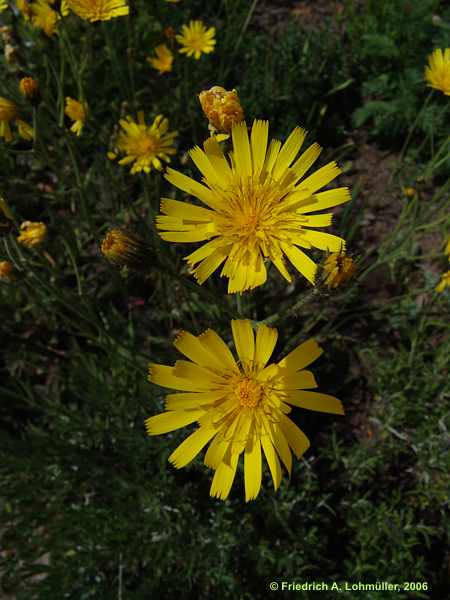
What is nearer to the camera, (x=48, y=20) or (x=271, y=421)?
(x=271, y=421)

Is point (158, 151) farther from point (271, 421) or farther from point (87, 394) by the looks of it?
point (271, 421)

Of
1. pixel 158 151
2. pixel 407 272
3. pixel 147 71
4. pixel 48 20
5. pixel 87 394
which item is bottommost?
pixel 87 394

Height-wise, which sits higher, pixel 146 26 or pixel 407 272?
pixel 146 26

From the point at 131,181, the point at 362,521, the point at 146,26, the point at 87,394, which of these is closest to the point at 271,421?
the point at 362,521

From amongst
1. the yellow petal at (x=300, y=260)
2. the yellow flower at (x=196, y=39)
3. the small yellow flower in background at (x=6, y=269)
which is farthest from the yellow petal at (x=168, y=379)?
the yellow flower at (x=196, y=39)

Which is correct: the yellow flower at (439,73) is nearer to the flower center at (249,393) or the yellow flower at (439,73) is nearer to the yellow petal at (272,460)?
the flower center at (249,393)

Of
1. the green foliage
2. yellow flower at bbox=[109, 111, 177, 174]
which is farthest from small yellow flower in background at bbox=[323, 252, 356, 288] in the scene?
yellow flower at bbox=[109, 111, 177, 174]

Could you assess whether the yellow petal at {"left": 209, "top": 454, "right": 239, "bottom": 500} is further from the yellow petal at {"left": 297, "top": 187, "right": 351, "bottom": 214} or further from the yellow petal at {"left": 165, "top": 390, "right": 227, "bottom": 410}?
the yellow petal at {"left": 297, "top": 187, "right": 351, "bottom": 214}
